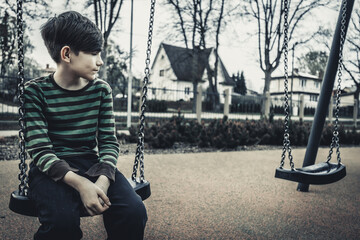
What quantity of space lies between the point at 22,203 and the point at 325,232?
6.32 feet

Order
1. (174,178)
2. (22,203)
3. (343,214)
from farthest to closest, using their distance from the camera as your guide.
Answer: (174,178) → (343,214) → (22,203)

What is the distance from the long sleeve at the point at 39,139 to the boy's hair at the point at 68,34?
8.0 inches

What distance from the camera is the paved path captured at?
80.7 inches

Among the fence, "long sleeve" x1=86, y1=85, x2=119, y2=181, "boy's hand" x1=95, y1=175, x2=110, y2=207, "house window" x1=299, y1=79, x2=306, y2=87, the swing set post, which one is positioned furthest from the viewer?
"house window" x1=299, y1=79, x2=306, y2=87

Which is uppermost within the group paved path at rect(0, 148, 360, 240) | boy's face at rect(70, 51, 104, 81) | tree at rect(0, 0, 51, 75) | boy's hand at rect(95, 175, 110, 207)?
tree at rect(0, 0, 51, 75)

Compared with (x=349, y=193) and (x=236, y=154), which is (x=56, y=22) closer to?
(x=349, y=193)

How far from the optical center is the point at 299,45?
18.3 m

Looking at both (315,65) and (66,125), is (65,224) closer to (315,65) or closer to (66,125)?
(66,125)

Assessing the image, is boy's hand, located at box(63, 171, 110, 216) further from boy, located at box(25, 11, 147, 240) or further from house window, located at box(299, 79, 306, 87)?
house window, located at box(299, 79, 306, 87)

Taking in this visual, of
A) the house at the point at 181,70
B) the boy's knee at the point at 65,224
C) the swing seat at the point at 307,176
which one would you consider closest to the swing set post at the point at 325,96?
the swing seat at the point at 307,176

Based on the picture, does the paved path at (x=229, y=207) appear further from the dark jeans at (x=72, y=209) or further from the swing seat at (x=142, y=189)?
the dark jeans at (x=72, y=209)

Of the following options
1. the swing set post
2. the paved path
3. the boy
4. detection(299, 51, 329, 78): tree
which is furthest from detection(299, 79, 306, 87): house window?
the boy

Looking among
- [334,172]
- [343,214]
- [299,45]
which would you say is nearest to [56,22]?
[334,172]

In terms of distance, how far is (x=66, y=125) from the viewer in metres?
1.38
